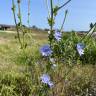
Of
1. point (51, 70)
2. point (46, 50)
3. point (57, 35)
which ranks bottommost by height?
point (51, 70)

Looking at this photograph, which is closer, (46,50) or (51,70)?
(46,50)

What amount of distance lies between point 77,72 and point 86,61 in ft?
7.21

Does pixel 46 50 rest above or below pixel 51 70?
above

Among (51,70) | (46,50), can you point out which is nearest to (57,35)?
(46,50)

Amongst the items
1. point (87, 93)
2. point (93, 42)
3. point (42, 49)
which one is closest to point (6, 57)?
point (93, 42)

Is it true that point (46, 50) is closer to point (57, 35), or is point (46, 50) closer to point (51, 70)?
point (57, 35)

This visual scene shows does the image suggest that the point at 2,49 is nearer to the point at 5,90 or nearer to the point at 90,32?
the point at 5,90

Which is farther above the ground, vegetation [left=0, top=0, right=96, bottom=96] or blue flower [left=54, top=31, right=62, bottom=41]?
blue flower [left=54, top=31, right=62, bottom=41]

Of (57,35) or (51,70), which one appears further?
(51,70)

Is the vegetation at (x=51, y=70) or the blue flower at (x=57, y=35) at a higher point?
the blue flower at (x=57, y=35)

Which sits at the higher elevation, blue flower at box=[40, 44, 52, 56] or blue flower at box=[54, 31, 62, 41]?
blue flower at box=[54, 31, 62, 41]

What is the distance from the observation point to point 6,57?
7.91 metres

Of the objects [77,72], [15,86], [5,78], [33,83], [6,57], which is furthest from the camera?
[6,57]

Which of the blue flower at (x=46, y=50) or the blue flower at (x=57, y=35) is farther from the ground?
the blue flower at (x=57, y=35)
